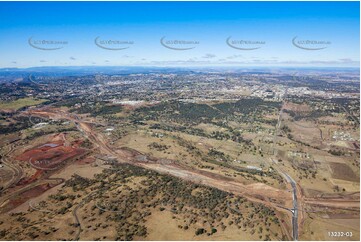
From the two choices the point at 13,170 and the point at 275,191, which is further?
the point at 13,170

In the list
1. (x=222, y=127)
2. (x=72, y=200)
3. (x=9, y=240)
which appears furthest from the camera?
(x=222, y=127)

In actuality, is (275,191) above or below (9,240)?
below

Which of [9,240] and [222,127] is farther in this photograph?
[222,127]

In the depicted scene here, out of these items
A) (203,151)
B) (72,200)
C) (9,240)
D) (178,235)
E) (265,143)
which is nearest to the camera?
(9,240)

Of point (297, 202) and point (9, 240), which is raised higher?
point (9, 240)

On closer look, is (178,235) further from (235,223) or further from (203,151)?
(203,151)


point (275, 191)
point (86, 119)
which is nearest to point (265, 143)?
point (275, 191)

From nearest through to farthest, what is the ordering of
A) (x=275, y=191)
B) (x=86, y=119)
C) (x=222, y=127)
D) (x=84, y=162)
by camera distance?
(x=275, y=191) < (x=84, y=162) < (x=222, y=127) < (x=86, y=119)

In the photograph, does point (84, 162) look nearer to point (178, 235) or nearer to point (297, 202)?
point (178, 235)

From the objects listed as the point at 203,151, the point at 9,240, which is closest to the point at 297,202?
the point at 203,151
